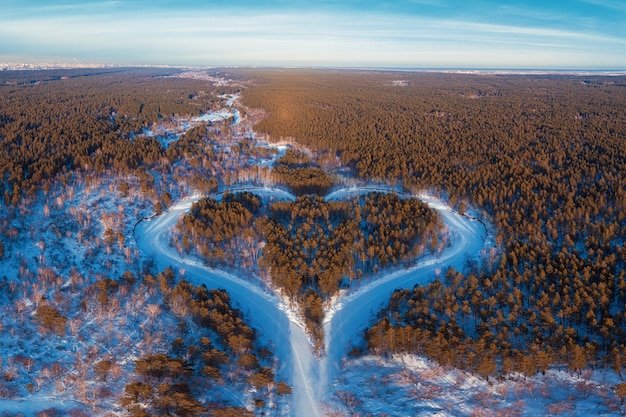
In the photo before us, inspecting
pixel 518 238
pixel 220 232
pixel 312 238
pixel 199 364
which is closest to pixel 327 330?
pixel 199 364

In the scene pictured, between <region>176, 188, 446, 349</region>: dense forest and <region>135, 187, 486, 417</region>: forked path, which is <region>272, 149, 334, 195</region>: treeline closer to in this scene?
<region>176, 188, 446, 349</region>: dense forest

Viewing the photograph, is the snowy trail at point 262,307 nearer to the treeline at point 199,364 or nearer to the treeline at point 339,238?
the treeline at point 199,364

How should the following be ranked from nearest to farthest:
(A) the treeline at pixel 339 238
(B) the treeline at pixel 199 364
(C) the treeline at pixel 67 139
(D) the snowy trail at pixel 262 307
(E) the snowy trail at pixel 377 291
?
(B) the treeline at pixel 199 364
(D) the snowy trail at pixel 262 307
(E) the snowy trail at pixel 377 291
(A) the treeline at pixel 339 238
(C) the treeline at pixel 67 139

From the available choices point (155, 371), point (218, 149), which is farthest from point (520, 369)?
point (218, 149)

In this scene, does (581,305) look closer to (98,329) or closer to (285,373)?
(285,373)

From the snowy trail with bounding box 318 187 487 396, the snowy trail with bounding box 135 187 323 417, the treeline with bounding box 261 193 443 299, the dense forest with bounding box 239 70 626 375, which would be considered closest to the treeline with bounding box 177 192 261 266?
the snowy trail with bounding box 135 187 323 417

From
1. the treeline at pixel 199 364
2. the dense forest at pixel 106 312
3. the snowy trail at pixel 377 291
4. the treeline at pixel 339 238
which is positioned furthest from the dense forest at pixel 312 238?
the treeline at pixel 199 364
